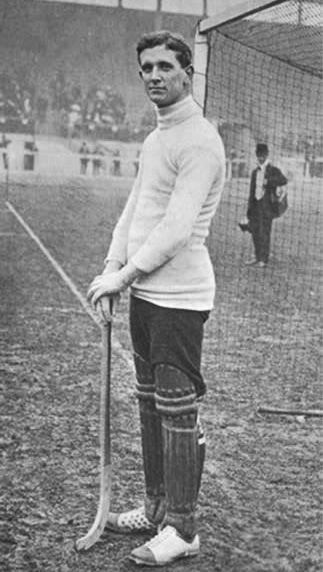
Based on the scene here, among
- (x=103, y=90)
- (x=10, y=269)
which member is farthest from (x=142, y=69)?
(x=103, y=90)

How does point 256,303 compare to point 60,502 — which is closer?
point 60,502

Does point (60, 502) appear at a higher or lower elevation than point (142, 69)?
lower

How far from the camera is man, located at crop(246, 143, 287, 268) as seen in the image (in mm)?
12938

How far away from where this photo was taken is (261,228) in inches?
496

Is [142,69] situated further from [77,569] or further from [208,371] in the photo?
[208,371]

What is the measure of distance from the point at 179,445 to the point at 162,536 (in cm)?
34

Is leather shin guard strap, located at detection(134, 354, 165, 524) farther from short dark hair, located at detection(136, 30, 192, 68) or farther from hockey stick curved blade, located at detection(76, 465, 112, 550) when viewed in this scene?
short dark hair, located at detection(136, 30, 192, 68)

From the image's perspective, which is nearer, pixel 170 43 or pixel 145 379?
pixel 170 43

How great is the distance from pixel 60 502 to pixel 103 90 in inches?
1206

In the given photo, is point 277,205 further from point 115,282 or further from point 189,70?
point 115,282

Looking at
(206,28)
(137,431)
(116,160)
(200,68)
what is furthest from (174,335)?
(116,160)

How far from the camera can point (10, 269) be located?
10.9 meters

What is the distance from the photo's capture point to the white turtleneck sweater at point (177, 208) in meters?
3.18

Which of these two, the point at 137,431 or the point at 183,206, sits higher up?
the point at 183,206
